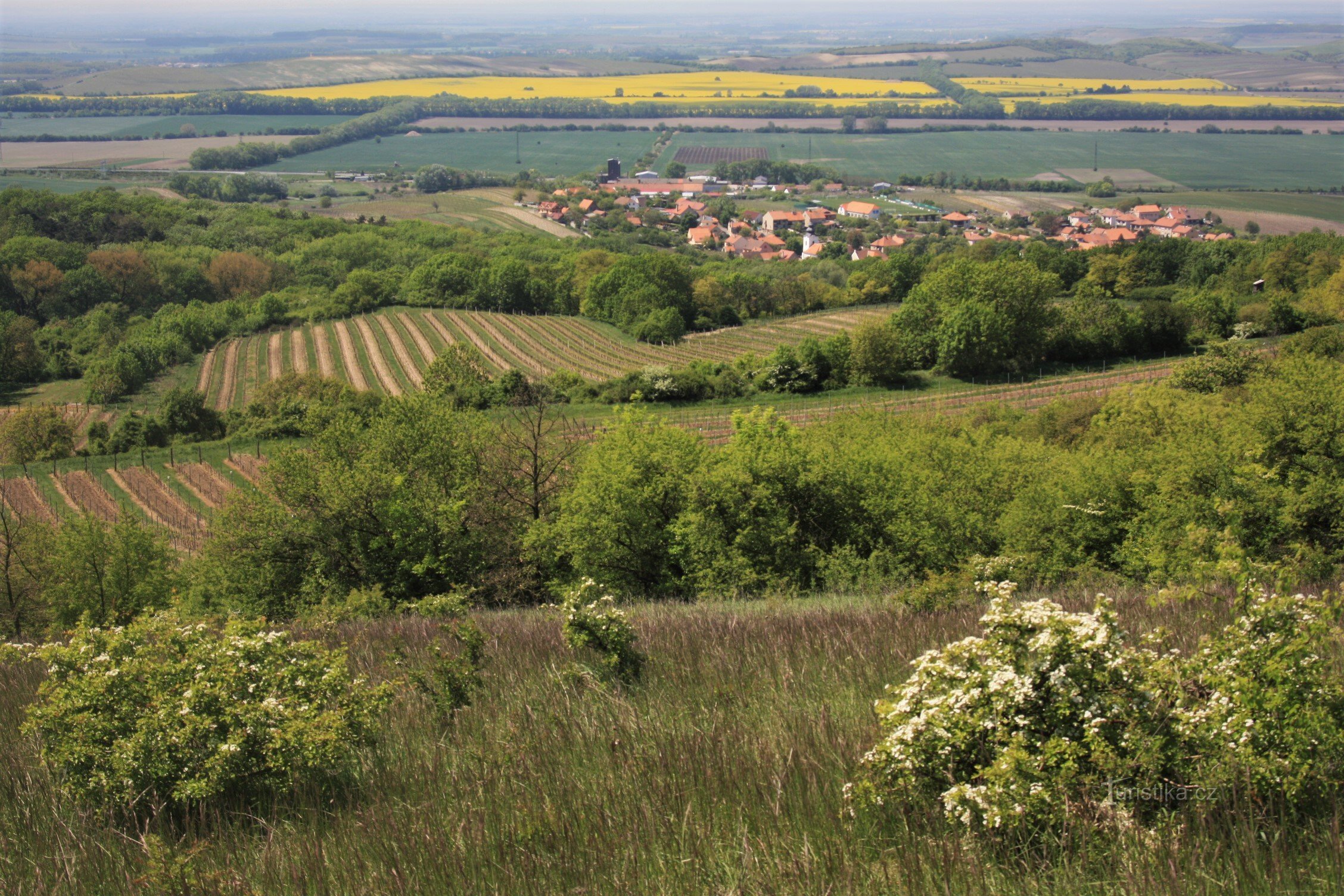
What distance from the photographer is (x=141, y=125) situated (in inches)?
6668

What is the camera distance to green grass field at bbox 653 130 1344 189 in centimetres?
12812

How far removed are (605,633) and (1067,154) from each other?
545ft

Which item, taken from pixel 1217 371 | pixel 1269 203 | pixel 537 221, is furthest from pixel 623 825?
pixel 1269 203

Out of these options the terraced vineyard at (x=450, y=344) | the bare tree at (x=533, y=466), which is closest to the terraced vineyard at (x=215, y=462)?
the bare tree at (x=533, y=466)

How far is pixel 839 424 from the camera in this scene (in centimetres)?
2786

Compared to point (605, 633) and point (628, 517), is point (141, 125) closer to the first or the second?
point (628, 517)

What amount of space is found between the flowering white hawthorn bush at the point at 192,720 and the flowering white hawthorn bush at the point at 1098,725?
2.35 metres

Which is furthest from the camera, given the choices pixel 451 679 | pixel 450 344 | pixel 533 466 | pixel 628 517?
pixel 450 344

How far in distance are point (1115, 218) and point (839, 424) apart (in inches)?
3777

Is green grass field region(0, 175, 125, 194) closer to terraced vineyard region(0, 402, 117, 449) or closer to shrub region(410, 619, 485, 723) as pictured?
terraced vineyard region(0, 402, 117, 449)

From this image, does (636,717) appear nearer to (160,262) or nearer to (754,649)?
(754,649)

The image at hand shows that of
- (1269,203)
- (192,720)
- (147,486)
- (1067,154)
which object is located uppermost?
(1067,154)

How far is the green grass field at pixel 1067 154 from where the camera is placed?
128 m

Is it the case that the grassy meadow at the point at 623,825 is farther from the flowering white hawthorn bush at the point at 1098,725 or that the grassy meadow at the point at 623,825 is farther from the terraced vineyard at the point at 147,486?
the terraced vineyard at the point at 147,486
